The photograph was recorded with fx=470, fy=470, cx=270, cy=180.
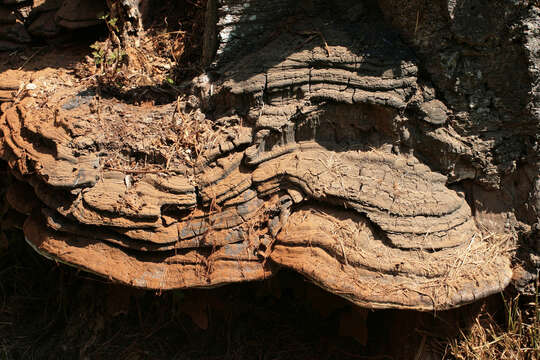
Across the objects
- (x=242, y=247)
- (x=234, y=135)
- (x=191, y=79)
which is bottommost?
(x=242, y=247)

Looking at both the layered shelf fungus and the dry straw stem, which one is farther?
the dry straw stem

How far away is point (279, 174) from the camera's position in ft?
9.57

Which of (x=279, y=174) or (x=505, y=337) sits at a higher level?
(x=279, y=174)

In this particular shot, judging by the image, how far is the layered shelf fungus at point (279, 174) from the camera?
9.05 feet

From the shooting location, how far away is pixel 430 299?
2.63 meters

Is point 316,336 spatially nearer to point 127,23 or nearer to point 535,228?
point 535,228

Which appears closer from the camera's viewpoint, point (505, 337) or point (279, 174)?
point (279, 174)

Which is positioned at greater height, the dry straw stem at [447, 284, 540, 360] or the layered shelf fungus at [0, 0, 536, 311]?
the layered shelf fungus at [0, 0, 536, 311]

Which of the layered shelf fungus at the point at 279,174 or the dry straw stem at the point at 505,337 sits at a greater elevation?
the layered shelf fungus at the point at 279,174

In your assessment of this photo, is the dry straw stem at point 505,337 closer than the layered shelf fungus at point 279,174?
No

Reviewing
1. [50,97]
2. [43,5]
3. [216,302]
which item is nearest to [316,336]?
[216,302]

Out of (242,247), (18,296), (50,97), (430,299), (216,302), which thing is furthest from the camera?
(18,296)

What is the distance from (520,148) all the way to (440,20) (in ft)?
3.29

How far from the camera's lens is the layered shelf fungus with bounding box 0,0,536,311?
2758 mm
